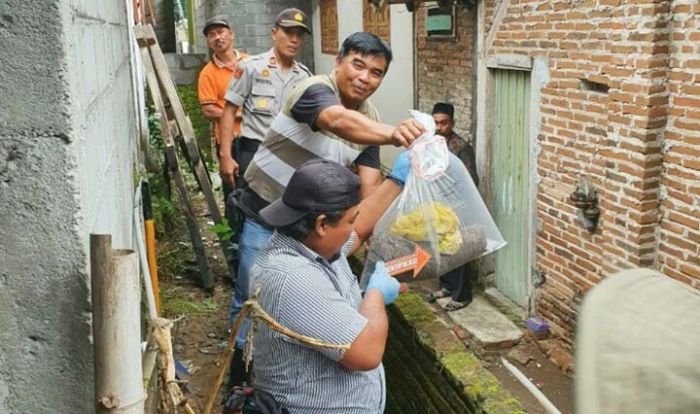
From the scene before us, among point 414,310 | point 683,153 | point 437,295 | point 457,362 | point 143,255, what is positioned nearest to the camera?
point 143,255

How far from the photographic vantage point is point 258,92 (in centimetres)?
512

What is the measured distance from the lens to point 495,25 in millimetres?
6520

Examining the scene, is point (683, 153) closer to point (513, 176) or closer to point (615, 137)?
point (615, 137)

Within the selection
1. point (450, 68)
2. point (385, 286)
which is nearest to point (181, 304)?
point (385, 286)

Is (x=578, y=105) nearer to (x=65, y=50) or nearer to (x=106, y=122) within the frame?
(x=106, y=122)

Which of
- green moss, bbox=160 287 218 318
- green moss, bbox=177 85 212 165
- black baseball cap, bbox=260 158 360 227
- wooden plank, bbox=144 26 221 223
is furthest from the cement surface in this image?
green moss, bbox=177 85 212 165

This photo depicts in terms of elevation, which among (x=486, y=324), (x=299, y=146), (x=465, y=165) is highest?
(x=299, y=146)

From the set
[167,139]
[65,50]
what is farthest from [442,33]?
[65,50]

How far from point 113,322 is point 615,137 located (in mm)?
4168

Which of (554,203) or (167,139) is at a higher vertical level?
(167,139)

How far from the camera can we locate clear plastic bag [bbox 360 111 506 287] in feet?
11.4

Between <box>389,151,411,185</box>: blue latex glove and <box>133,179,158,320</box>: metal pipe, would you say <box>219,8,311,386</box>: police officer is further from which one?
<box>389,151,411,185</box>: blue latex glove

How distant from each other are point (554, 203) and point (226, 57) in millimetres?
3092

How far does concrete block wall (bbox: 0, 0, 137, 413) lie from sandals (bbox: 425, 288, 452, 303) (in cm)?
551
